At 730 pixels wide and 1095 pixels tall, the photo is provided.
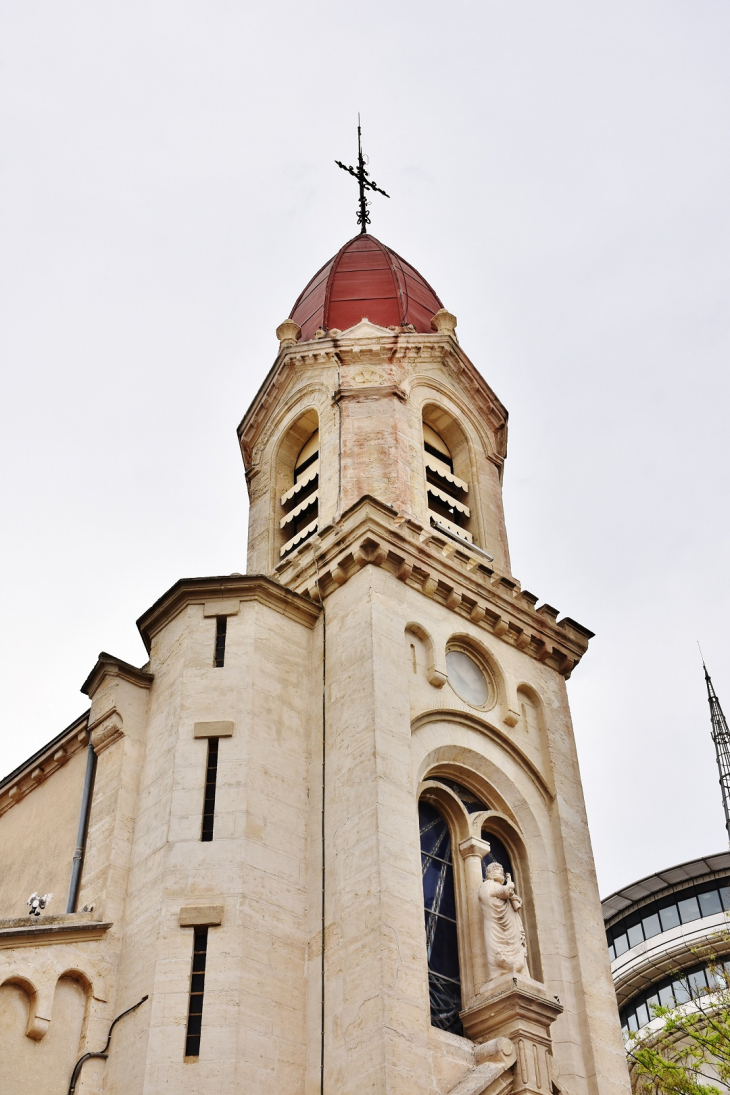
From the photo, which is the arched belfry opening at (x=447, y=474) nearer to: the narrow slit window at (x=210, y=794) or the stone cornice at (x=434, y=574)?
the stone cornice at (x=434, y=574)

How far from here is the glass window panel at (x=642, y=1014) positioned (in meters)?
51.8

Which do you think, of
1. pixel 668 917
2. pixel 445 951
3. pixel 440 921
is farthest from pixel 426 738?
pixel 668 917

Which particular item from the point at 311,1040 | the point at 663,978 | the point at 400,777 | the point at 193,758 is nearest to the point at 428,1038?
the point at 311,1040

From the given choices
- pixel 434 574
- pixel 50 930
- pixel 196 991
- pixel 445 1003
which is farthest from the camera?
pixel 434 574

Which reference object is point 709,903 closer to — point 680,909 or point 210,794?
point 680,909

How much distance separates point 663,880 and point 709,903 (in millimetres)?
1971

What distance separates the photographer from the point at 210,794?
2305 centimetres

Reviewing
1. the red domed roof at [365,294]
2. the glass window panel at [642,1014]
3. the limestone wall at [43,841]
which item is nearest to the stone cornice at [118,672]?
the limestone wall at [43,841]

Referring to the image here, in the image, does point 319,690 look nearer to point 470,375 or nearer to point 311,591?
point 311,591

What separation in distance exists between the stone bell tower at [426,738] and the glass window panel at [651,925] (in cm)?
2781

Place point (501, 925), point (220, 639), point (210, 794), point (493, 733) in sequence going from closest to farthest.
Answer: point (501, 925), point (210, 794), point (220, 639), point (493, 733)

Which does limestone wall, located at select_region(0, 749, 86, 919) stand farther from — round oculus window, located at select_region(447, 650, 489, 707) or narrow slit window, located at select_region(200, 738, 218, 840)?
round oculus window, located at select_region(447, 650, 489, 707)

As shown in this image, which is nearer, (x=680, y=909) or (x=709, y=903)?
(x=709, y=903)

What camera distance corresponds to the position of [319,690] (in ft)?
82.3
